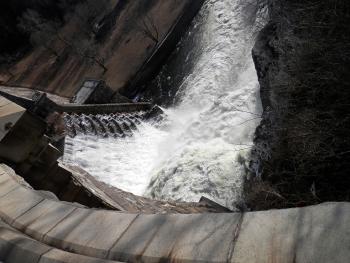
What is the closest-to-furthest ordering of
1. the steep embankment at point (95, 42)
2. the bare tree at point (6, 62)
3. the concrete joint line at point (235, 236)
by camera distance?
the concrete joint line at point (235, 236) → the steep embankment at point (95, 42) → the bare tree at point (6, 62)

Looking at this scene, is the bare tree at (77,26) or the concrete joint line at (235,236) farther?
the bare tree at (77,26)

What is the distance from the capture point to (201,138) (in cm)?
1094

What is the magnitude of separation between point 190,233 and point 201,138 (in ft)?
28.8

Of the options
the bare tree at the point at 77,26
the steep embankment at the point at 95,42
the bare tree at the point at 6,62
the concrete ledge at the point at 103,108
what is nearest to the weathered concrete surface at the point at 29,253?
the concrete ledge at the point at 103,108

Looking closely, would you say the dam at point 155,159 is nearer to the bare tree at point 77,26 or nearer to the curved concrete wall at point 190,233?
the curved concrete wall at point 190,233

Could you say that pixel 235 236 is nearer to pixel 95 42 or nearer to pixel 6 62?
pixel 95 42

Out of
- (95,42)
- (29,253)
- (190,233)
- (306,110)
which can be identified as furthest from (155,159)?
(95,42)

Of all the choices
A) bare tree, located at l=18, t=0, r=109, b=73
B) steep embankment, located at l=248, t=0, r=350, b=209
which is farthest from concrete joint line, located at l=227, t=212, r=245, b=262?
bare tree, located at l=18, t=0, r=109, b=73

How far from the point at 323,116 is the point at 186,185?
4.47 m

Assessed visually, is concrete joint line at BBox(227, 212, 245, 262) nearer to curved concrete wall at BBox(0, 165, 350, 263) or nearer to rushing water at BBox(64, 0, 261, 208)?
curved concrete wall at BBox(0, 165, 350, 263)

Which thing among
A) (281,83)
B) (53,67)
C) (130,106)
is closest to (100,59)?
(53,67)

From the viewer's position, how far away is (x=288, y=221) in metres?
1.90

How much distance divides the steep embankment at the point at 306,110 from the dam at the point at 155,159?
42cm

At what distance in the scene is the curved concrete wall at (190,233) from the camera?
176cm
